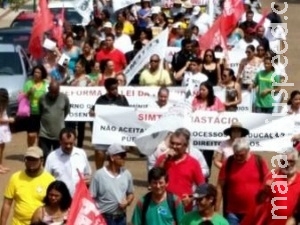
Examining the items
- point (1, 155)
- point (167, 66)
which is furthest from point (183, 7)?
point (1, 155)

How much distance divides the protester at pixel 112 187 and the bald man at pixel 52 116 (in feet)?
16.9

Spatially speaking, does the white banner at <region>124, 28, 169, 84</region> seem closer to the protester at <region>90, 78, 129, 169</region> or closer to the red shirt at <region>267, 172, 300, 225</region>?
the protester at <region>90, 78, 129, 169</region>

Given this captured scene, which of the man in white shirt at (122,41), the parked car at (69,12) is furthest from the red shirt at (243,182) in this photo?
the parked car at (69,12)

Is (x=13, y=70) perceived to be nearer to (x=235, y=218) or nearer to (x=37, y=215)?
(x=235, y=218)

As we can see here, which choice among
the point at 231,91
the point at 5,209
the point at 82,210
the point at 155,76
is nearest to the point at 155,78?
the point at 155,76

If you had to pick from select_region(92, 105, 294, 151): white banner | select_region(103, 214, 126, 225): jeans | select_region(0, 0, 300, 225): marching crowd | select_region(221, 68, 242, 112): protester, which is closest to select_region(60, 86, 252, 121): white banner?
select_region(0, 0, 300, 225): marching crowd

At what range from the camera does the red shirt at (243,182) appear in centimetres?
1312

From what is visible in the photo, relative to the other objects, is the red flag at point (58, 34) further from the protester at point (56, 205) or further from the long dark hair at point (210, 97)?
the protester at point (56, 205)

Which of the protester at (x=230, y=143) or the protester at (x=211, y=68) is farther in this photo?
the protester at (x=211, y=68)

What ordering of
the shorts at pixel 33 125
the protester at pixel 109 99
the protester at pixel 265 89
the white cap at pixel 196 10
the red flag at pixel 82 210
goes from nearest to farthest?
the red flag at pixel 82 210, the protester at pixel 109 99, the shorts at pixel 33 125, the protester at pixel 265 89, the white cap at pixel 196 10

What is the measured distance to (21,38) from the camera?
94.0 ft

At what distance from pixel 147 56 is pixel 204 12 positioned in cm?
1009

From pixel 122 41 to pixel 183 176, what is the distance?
1309 centimetres

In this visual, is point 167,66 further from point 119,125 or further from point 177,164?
point 177,164
